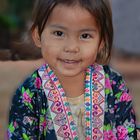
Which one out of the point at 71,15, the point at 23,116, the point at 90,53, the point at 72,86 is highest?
the point at 71,15

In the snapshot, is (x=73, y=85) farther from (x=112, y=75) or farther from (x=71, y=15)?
(x=71, y=15)

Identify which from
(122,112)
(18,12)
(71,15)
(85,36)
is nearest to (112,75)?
(122,112)

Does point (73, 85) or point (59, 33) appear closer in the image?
point (59, 33)

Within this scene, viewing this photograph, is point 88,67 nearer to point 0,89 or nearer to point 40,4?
point 40,4

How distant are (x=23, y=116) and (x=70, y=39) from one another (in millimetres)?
390

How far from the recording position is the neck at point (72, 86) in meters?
2.54

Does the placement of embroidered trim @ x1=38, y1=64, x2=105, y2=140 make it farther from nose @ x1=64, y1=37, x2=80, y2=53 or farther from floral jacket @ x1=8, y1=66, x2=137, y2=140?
nose @ x1=64, y1=37, x2=80, y2=53

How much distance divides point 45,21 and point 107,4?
0.26 meters

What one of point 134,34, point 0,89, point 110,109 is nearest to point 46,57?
point 110,109

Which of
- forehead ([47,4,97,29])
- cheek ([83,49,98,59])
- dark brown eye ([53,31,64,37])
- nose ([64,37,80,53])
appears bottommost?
cheek ([83,49,98,59])

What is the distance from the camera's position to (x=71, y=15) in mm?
2332

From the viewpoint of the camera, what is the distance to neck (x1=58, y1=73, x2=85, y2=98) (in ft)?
8.32

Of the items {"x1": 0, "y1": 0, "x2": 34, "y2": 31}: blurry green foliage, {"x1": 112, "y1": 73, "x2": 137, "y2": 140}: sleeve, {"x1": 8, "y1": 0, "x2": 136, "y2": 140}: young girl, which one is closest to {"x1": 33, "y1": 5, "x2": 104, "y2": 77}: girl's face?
{"x1": 8, "y1": 0, "x2": 136, "y2": 140}: young girl

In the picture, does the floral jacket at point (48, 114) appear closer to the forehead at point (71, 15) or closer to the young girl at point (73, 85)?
the young girl at point (73, 85)
